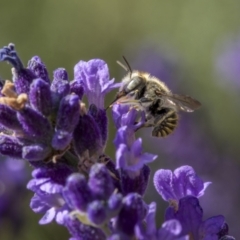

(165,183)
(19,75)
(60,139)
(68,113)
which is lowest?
(165,183)

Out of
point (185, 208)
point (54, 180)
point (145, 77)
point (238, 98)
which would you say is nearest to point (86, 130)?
point (54, 180)

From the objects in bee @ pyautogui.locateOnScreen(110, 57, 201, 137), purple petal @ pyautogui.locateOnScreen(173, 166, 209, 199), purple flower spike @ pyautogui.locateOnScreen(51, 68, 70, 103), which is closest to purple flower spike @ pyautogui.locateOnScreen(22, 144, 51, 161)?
purple flower spike @ pyautogui.locateOnScreen(51, 68, 70, 103)

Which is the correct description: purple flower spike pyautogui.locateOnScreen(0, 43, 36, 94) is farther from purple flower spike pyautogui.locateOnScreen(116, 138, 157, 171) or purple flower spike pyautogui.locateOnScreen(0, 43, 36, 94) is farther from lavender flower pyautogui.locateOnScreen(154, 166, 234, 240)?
lavender flower pyautogui.locateOnScreen(154, 166, 234, 240)

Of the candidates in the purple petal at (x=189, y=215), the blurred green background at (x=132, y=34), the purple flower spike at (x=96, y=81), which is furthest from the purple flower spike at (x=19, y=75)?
the blurred green background at (x=132, y=34)

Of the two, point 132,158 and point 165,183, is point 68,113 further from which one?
point 165,183

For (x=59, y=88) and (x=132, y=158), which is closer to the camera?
(x=132, y=158)

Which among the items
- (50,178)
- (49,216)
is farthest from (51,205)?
(50,178)

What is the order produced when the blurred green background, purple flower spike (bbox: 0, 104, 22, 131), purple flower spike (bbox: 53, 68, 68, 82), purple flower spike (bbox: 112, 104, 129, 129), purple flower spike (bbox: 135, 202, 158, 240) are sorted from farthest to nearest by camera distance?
the blurred green background, purple flower spike (bbox: 112, 104, 129, 129), purple flower spike (bbox: 53, 68, 68, 82), purple flower spike (bbox: 0, 104, 22, 131), purple flower spike (bbox: 135, 202, 158, 240)
